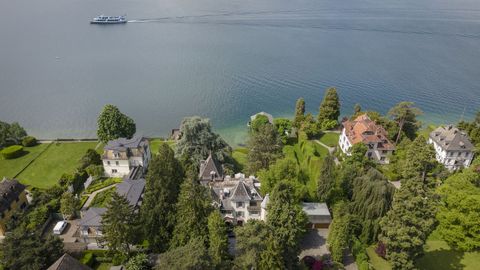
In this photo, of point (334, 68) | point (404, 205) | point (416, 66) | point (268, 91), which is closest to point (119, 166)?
point (404, 205)

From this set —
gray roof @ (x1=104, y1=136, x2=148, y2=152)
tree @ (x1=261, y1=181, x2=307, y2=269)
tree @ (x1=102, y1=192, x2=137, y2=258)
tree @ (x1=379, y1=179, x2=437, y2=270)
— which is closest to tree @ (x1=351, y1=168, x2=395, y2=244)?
tree @ (x1=379, y1=179, x2=437, y2=270)

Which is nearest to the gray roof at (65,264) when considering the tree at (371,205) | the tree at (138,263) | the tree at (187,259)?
the tree at (138,263)

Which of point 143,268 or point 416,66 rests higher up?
point 416,66

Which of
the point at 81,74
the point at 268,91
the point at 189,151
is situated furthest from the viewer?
the point at 81,74

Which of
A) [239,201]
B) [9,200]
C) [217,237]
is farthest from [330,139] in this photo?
[9,200]

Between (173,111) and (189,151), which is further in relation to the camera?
(173,111)

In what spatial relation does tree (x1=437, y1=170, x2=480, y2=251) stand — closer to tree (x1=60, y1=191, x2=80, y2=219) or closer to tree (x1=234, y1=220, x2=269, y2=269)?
tree (x1=234, y1=220, x2=269, y2=269)

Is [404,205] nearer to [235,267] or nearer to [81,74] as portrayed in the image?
[235,267]

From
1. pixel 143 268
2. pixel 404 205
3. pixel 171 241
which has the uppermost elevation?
pixel 404 205
